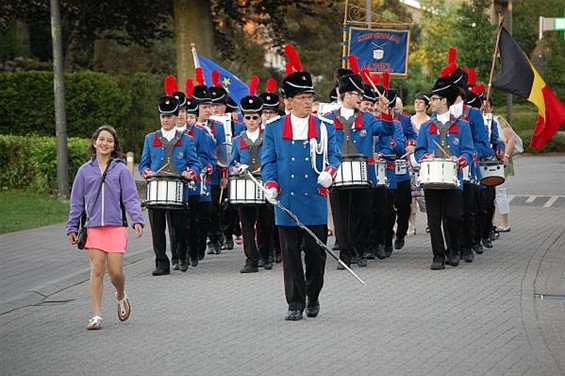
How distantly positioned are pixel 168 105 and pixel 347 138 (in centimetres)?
196

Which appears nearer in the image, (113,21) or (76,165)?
(76,165)

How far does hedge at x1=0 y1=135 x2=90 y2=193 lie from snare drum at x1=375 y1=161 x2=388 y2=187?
10.6 meters

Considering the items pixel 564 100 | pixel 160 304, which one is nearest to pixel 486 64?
pixel 564 100

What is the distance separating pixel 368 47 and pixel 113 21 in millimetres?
6503

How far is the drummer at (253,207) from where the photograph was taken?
15789 mm

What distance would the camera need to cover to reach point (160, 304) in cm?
1298

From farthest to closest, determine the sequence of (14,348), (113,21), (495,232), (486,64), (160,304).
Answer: (486,64) → (113,21) → (495,232) → (160,304) → (14,348)

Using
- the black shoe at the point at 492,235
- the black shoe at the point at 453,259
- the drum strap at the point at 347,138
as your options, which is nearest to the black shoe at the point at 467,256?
the black shoe at the point at 453,259

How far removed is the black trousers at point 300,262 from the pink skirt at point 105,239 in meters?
1.36

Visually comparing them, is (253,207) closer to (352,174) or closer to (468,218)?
(352,174)

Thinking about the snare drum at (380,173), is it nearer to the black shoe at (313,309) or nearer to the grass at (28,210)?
the black shoe at (313,309)

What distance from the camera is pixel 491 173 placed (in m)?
17.6

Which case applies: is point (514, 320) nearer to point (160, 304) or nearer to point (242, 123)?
point (160, 304)

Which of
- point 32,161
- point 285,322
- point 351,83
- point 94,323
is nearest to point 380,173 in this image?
point 351,83
